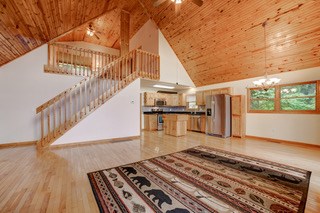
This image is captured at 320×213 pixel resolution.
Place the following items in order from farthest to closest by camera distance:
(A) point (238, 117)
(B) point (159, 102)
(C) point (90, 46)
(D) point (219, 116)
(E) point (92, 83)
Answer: (C) point (90, 46), (B) point (159, 102), (D) point (219, 116), (A) point (238, 117), (E) point (92, 83)

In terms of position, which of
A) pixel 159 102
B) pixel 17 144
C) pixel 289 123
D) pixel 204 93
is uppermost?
pixel 204 93

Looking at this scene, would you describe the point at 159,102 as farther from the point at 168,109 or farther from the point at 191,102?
the point at 191,102

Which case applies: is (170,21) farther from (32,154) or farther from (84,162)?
(32,154)

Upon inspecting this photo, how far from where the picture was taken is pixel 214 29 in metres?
4.97

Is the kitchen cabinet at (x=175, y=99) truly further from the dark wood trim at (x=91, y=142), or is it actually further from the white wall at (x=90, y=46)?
the white wall at (x=90, y=46)

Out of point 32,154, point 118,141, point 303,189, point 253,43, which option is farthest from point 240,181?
point 32,154

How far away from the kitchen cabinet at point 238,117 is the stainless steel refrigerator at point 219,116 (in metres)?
0.20

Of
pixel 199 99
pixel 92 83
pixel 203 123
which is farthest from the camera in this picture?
pixel 199 99

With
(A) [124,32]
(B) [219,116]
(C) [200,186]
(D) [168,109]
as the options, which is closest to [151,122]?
(D) [168,109]

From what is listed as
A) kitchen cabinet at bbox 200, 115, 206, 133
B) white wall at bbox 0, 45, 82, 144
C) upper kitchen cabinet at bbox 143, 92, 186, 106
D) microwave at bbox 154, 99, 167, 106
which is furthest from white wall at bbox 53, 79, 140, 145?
kitchen cabinet at bbox 200, 115, 206, 133

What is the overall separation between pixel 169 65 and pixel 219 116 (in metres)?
3.23

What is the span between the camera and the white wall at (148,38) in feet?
22.3

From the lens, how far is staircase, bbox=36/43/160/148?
484 centimetres

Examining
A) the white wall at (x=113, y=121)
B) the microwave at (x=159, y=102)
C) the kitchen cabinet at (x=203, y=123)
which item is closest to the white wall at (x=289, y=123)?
the kitchen cabinet at (x=203, y=123)
